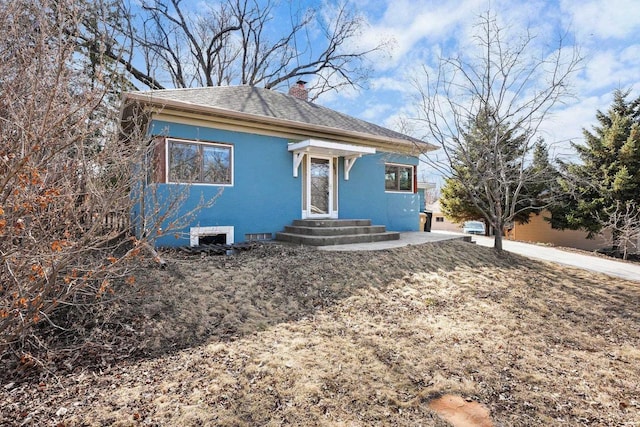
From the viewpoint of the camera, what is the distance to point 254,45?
19859 mm

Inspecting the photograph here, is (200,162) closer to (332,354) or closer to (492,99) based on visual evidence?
(332,354)

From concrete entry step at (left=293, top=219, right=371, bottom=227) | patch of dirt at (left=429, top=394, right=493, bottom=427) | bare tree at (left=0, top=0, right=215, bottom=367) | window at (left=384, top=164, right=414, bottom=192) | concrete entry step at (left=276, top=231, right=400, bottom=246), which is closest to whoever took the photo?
bare tree at (left=0, top=0, right=215, bottom=367)

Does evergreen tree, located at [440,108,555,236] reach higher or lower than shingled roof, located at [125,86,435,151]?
lower

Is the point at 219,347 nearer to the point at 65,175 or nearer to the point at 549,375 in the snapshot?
the point at 65,175

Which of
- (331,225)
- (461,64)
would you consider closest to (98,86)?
(331,225)

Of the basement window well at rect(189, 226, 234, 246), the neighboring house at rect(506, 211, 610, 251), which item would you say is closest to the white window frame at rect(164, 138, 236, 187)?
the basement window well at rect(189, 226, 234, 246)

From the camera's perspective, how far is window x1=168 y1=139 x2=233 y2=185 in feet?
24.2

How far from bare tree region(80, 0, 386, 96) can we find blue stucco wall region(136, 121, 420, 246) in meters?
12.1

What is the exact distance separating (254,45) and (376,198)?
14385 millimetres

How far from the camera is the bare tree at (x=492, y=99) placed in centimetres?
814

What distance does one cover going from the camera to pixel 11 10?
272 centimetres

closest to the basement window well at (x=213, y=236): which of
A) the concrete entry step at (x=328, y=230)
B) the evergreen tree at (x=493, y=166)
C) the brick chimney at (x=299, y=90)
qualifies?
the concrete entry step at (x=328, y=230)

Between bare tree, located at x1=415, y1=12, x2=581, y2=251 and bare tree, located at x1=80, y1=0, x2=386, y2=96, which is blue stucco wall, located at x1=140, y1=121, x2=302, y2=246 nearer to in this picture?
bare tree, located at x1=415, y1=12, x2=581, y2=251

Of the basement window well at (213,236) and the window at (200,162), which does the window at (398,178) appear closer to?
the window at (200,162)
